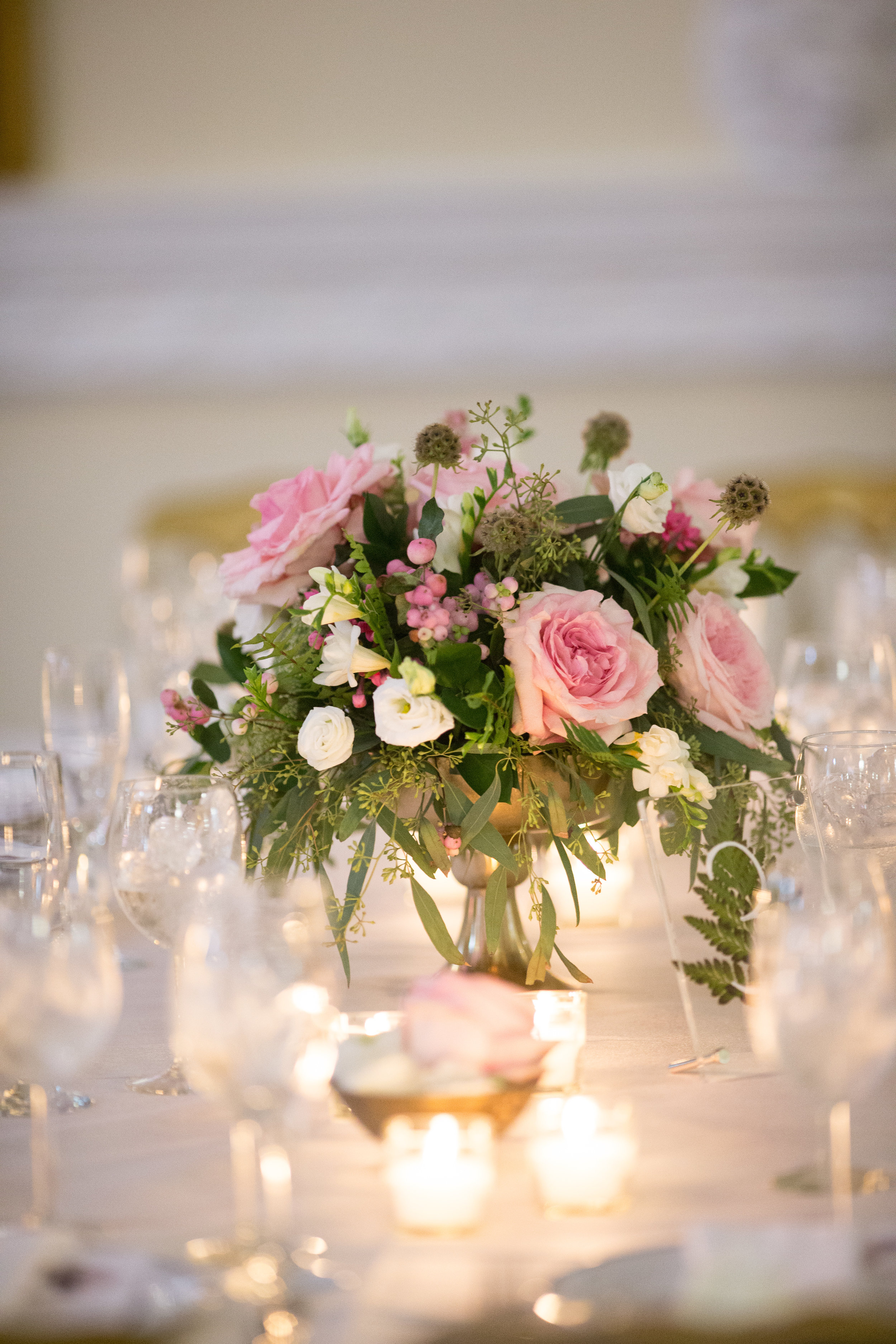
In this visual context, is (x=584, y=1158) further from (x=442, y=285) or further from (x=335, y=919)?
(x=442, y=285)

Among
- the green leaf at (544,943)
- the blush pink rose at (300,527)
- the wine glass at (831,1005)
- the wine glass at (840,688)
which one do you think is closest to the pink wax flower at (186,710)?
the blush pink rose at (300,527)

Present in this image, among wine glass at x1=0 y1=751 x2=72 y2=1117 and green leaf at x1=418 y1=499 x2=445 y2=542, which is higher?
green leaf at x1=418 y1=499 x2=445 y2=542

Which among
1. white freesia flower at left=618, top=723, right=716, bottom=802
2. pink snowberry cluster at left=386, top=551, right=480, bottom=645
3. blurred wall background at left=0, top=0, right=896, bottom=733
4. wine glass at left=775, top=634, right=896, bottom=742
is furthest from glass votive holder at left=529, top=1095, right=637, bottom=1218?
blurred wall background at left=0, top=0, right=896, bottom=733

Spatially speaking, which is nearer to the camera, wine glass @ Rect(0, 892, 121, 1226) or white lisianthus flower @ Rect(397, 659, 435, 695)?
wine glass @ Rect(0, 892, 121, 1226)

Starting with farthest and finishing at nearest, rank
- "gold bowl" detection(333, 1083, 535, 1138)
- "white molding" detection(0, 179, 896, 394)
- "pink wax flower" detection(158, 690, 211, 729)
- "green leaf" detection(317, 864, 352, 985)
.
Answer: "white molding" detection(0, 179, 896, 394)
"pink wax flower" detection(158, 690, 211, 729)
"green leaf" detection(317, 864, 352, 985)
"gold bowl" detection(333, 1083, 535, 1138)

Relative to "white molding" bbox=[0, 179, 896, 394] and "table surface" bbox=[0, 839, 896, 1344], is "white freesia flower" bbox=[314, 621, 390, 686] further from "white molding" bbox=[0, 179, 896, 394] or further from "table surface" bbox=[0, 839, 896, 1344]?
"white molding" bbox=[0, 179, 896, 394]

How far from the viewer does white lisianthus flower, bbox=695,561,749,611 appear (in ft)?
3.92

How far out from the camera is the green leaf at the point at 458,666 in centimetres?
100

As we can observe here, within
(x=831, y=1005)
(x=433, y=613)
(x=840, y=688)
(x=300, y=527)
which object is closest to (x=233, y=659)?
(x=300, y=527)

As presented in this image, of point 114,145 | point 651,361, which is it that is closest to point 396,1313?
point 651,361

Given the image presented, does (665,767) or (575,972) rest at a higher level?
(665,767)

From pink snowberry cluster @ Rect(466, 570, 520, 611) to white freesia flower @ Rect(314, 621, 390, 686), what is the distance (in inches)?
3.3

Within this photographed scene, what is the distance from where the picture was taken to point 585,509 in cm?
112

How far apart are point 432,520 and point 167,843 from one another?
1.06 ft
